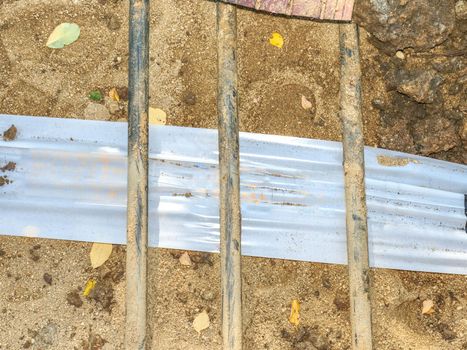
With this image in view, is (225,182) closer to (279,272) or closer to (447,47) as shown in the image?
(279,272)

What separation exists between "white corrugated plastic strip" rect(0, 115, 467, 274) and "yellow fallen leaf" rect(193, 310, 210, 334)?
327 millimetres

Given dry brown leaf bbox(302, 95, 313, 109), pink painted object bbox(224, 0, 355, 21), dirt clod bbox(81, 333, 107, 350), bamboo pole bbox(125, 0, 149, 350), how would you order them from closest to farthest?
bamboo pole bbox(125, 0, 149, 350) → dirt clod bbox(81, 333, 107, 350) → pink painted object bbox(224, 0, 355, 21) → dry brown leaf bbox(302, 95, 313, 109)

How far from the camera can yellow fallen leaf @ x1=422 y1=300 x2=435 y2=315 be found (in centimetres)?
283

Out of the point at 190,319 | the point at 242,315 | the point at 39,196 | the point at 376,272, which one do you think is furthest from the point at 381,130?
the point at 39,196

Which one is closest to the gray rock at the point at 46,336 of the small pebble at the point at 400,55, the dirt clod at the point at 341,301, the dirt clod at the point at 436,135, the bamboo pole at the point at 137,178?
the bamboo pole at the point at 137,178

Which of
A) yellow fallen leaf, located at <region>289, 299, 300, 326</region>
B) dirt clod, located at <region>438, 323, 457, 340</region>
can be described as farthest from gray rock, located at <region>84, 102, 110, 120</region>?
dirt clod, located at <region>438, 323, 457, 340</region>

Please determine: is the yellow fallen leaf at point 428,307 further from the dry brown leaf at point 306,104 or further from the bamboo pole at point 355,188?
the dry brown leaf at point 306,104

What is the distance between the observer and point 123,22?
291cm

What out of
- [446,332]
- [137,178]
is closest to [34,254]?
[137,178]

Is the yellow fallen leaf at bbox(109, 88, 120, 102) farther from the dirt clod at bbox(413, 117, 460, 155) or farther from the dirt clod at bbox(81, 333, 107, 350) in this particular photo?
the dirt clod at bbox(413, 117, 460, 155)

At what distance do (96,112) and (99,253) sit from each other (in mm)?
723

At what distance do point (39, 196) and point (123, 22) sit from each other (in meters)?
1.02

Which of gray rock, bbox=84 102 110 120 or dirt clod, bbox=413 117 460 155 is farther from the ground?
gray rock, bbox=84 102 110 120

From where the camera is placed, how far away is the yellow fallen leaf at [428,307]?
2.83m
